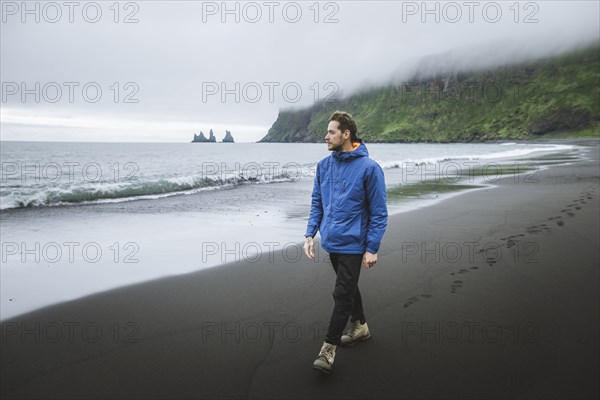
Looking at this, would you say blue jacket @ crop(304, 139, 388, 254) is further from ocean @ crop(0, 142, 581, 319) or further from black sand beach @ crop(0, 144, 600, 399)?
ocean @ crop(0, 142, 581, 319)

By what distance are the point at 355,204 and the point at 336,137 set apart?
671 mm

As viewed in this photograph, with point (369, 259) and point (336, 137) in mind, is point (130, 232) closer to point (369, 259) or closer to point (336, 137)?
point (336, 137)

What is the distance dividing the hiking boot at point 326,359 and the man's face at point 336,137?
189cm

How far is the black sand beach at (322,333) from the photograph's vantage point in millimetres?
3410

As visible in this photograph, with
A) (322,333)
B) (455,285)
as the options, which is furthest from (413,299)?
(322,333)

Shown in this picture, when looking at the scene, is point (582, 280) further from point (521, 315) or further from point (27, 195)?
point (27, 195)

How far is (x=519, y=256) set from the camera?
691 cm

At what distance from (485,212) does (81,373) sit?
36.0 feet

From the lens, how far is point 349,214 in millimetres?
3834

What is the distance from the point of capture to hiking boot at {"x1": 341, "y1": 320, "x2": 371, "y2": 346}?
4156 millimetres

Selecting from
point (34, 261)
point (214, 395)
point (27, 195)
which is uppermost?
point (27, 195)

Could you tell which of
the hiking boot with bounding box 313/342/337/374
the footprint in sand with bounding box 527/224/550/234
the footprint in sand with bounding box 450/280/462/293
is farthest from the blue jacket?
the footprint in sand with bounding box 527/224/550/234

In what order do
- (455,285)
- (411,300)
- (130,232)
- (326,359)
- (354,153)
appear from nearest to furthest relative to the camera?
1. (326,359)
2. (354,153)
3. (411,300)
4. (455,285)
5. (130,232)

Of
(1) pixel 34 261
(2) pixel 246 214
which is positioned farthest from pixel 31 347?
(2) pixel 246 214
